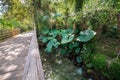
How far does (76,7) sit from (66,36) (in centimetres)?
300

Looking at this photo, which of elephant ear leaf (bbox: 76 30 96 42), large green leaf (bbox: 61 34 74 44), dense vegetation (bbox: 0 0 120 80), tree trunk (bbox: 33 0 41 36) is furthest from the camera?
tree trunk (bbox: 33 0 41 36)

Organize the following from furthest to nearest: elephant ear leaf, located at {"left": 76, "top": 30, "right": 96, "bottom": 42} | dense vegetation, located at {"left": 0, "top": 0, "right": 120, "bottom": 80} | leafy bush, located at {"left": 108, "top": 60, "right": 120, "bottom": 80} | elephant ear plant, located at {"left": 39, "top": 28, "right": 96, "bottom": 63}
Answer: elephant ear plant, located at {"left": 39, "top": 28, "right": 96, "bottom": 63}, elephant ear leaf, located at {"left": 76, "top": 30, "right": 96, "bottom": 42}, dense vegetation, located at {"left": 0, "top": 0, "right": 120, "bottom": 80}, leafy bush, located at {"left": 108, "top": 60, "right": 120, "bottom": 80}

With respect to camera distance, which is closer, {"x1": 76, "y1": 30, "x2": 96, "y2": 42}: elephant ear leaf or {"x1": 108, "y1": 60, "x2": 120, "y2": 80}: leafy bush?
{"x1": 108, "y1": 60, "x2": 120, "y2": 80}: leafy bush

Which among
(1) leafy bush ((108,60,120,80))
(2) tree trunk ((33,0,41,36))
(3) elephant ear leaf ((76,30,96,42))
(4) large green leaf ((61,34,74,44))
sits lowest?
(1) leafy bush ((108,60,120,80))

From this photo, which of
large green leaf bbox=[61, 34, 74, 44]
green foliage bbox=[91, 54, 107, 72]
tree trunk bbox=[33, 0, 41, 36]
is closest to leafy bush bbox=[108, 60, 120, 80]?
green foliage bbox=[91, 54, 107, 72]

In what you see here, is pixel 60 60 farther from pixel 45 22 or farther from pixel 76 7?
pixel 76 7

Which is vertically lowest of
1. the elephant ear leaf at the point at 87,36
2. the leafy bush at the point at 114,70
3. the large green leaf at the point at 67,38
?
the leafy bush at the point at 114,70

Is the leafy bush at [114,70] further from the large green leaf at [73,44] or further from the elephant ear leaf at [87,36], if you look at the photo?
the large green leaf at [73,44]

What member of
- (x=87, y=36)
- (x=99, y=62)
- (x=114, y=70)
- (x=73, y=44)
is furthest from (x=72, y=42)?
(x=114, y=70)

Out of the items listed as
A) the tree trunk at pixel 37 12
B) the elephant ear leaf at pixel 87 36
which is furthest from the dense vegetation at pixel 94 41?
the tree trunk at pixel 37 12

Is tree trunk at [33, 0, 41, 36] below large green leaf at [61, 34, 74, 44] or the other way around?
the other way around

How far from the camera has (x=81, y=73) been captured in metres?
5.20

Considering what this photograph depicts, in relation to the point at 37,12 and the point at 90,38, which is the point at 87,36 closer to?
the point at 90,38

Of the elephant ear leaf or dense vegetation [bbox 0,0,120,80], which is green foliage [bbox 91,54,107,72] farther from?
the elephant ear leaf
